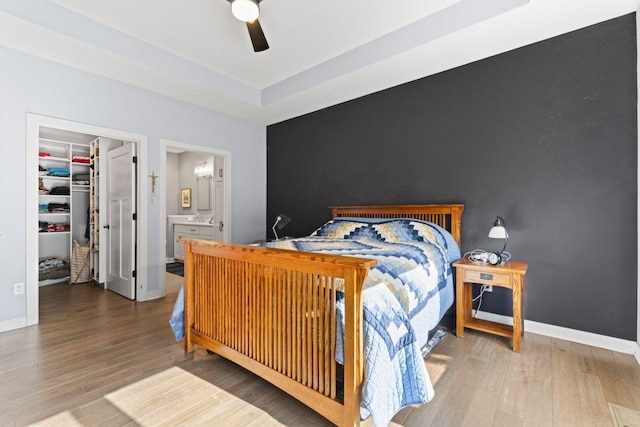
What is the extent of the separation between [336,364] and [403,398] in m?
0.34

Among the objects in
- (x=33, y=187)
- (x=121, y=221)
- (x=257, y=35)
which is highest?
(x=257, y=35)

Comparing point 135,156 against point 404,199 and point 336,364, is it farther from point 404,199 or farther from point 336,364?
point 336,364

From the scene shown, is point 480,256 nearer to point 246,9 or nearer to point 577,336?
point 577,336

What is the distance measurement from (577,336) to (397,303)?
6.53ft

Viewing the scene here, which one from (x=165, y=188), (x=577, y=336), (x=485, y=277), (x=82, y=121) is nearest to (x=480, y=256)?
(x=485, y=277)

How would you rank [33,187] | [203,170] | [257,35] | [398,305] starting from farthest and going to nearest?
[203,170] < [33,187] < [257,35] < [398,305]

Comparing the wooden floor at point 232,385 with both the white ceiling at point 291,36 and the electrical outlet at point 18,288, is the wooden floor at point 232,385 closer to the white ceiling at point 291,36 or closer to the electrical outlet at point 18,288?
the electrical outlet at point 18,288

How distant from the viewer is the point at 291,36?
3002 mm

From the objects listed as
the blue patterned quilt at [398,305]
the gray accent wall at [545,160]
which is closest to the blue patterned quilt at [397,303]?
the blue patterned quilt at [398,305]

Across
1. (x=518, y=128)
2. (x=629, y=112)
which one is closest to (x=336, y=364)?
(x=518, y=128)

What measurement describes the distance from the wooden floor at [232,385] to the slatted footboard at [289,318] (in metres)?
0.19

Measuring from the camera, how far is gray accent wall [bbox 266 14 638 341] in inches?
94.0

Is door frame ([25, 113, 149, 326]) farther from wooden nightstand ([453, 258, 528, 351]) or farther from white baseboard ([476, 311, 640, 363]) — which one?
white baseboard ([476, 311, 640, 363])

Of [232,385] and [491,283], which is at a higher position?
[491,283]
